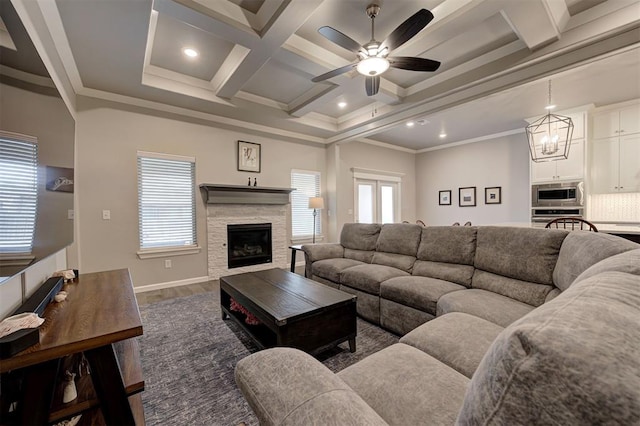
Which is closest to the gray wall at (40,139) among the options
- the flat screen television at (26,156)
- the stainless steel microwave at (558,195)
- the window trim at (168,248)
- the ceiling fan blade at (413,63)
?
the flat screen television at (26,156)

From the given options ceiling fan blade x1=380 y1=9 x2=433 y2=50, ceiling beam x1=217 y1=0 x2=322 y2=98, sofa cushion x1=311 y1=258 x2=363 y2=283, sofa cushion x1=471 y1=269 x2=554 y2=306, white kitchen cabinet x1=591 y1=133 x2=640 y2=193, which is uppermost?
ceiling beam x1=217 y1=0 x2=322 y2=98

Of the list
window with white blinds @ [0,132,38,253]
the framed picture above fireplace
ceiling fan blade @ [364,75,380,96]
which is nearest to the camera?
window with white blinds @ [0,132,38,253]

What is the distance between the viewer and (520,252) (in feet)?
7.06

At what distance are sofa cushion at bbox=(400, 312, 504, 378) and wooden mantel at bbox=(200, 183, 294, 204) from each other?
380cm

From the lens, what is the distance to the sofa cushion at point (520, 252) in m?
2.00

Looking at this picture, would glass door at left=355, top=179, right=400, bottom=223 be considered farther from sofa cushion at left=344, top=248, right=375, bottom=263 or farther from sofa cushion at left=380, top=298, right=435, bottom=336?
sofa cushion at left=380, top=298, right=435, bottom=336

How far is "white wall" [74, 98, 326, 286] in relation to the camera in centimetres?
350

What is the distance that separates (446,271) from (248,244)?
3.52 meters

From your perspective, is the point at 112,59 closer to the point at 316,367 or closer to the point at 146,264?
the point at 146,264

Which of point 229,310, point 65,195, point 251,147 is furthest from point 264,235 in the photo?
point 65,195

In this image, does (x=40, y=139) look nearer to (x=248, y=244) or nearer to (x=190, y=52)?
(x=190, y=52)

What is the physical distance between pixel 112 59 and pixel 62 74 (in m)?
0.55

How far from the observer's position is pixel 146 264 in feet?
12.8

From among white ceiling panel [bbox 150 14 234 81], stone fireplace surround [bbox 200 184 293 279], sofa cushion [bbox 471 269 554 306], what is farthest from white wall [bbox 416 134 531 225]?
white ceiling panel [bbox 150 14 234 81]
